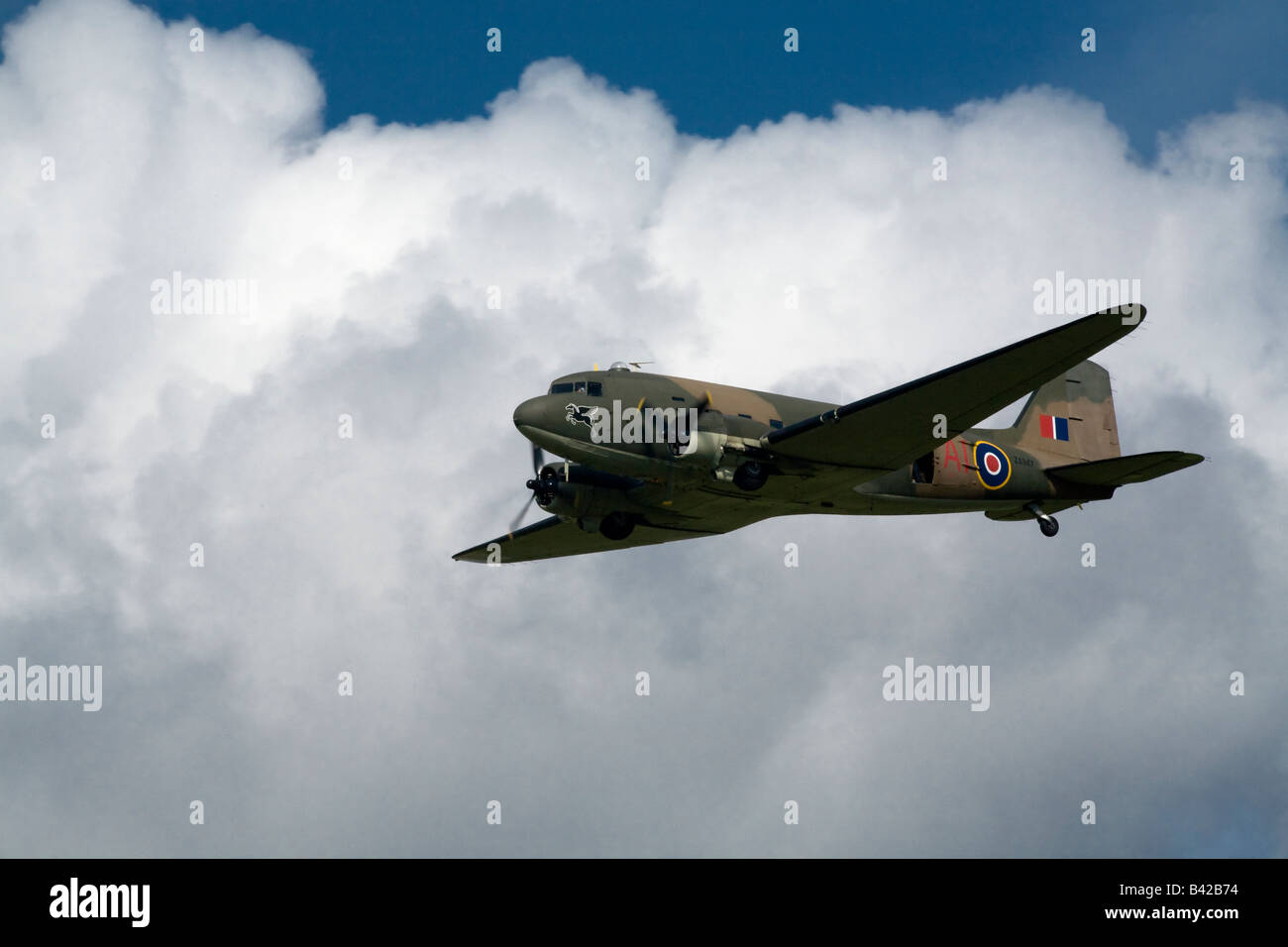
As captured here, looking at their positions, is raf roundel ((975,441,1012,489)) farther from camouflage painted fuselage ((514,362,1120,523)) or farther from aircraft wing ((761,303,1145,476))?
aircraft wing ((761,303,1145,476))

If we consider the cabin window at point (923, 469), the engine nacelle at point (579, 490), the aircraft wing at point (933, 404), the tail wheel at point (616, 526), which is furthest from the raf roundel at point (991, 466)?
the tail wheel at point (616, 526)

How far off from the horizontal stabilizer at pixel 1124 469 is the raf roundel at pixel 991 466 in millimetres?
1650

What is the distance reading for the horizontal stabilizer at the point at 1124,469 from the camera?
38.9m

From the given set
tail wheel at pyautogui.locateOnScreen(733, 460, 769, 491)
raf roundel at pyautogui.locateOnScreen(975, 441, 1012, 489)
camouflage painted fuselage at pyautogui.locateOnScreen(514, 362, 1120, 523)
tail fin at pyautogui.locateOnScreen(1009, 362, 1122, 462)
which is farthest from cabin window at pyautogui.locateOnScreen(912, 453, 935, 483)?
tail wheel at pyautogui.locateOnScreen(733, 460, 769, 491)

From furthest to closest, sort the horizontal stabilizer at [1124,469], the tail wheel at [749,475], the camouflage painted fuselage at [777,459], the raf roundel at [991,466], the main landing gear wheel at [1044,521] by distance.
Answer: the main landing gear wheel at [1044,521], the raf roundel at [991,466], the horizontal stabilizer at [1124,469], the tail wheel at [749,475], the camouflage painted fuselage at [777,459]

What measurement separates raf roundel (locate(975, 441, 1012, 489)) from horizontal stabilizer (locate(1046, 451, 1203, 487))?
1650 millimetres

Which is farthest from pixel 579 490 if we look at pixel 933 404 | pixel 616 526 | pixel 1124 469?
pixel 1124 469

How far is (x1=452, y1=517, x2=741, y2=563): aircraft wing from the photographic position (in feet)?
146

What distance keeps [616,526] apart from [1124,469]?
15.3m

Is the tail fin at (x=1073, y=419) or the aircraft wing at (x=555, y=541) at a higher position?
the tail fin at (x=1073, y=419)

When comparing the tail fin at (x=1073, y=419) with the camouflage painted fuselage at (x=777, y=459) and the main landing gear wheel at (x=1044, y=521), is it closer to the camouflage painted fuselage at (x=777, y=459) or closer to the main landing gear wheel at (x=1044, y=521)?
the camouflage painted fuselage at (x=777, y=459)
